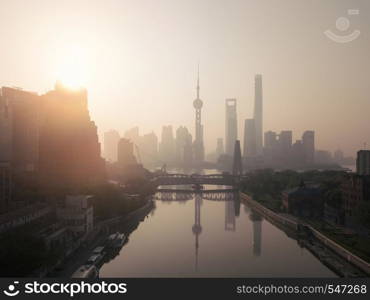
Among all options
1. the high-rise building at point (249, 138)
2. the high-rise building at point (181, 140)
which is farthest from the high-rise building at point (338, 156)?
the high-rise building at point (181, 140)

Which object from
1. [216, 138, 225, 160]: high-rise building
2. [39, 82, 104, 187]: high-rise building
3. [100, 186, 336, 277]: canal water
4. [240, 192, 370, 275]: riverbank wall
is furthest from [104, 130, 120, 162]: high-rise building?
[100, 186, 336, 277]: canal water

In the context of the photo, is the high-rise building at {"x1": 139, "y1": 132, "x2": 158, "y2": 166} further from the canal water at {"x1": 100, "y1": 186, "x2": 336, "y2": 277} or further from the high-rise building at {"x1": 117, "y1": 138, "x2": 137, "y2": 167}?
the canal water at {"x1": 100, "y1": 186, "x2": 336, "y2": 277}

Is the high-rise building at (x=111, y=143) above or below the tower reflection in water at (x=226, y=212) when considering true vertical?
above

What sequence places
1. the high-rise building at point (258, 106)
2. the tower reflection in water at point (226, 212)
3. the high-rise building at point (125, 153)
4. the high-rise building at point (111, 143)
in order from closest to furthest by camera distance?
the tower reflection in water at point (226, 212) → the high-rise building at point (125, 153) → the high-rise building at point (111, 143) → the high-rise building at point (258, 106)

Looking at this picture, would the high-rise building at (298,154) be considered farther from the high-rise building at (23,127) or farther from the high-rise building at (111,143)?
the high-rise building at (23,127)

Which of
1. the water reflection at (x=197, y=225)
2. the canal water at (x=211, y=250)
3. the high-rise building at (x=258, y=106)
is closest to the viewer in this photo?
the canal water at (x=211, y=250)

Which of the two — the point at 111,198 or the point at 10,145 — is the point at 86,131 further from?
the point at 111,198

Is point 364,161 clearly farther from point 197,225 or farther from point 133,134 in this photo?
point 133,134

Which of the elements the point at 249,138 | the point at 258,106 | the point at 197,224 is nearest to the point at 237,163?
the point at 197,224
